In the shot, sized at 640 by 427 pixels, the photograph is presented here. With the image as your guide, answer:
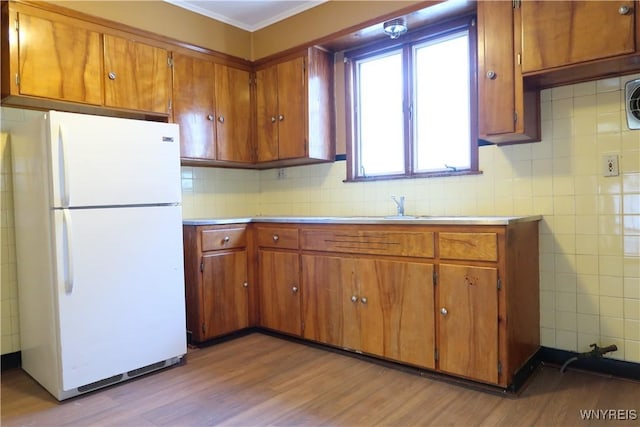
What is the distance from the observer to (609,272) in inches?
91.8

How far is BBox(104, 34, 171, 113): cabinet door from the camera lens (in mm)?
2770

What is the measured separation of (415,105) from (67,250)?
2.35 meters

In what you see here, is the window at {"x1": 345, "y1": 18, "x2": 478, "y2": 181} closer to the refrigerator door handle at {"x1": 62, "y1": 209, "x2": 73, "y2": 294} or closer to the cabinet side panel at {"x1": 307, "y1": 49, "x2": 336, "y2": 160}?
the cabinet side panel at {"x1": 307, "y1": 49, "x2": 336, "y2": 160}

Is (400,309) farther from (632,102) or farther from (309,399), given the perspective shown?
(632,102)

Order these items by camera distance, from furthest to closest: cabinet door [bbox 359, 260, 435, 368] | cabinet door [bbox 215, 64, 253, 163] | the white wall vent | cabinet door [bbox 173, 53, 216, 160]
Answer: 1. cabinet door [bbox 215, 64, 253, 163]
2. cabinet door [bbox 173, 53, 216, 160]
3. cabinet door [bbox 359, 260, 435, 368]
4. the white wall vent

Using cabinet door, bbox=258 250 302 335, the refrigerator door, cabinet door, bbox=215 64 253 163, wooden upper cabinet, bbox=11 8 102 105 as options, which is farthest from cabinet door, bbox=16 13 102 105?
cabinet door, bbox=258 250 302 335

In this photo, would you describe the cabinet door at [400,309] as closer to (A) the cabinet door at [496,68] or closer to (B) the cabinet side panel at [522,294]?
(B) the cabinet side panel at [522,294]

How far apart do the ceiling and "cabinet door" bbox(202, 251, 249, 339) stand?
74.0 inches

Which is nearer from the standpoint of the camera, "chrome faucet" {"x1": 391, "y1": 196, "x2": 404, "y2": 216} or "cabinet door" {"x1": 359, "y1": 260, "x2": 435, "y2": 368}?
"cabinet door" {"x1": 359, "y1": 260, "x2": 435, "y2": 368}

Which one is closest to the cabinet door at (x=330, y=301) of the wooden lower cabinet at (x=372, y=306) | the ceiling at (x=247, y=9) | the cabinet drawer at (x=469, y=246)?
the wooden lower cabinet at (x=372, y=306)

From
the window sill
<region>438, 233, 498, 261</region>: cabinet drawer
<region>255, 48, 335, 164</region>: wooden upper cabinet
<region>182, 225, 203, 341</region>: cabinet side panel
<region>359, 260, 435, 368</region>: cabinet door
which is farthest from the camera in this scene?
<region>255, 48, 335, 164</region>: wooden upper cabinet

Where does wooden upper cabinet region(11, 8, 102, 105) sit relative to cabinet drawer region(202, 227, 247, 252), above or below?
above

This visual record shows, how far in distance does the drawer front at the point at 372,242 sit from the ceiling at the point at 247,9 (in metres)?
1.77

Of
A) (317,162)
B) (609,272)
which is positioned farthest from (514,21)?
(317,162)
